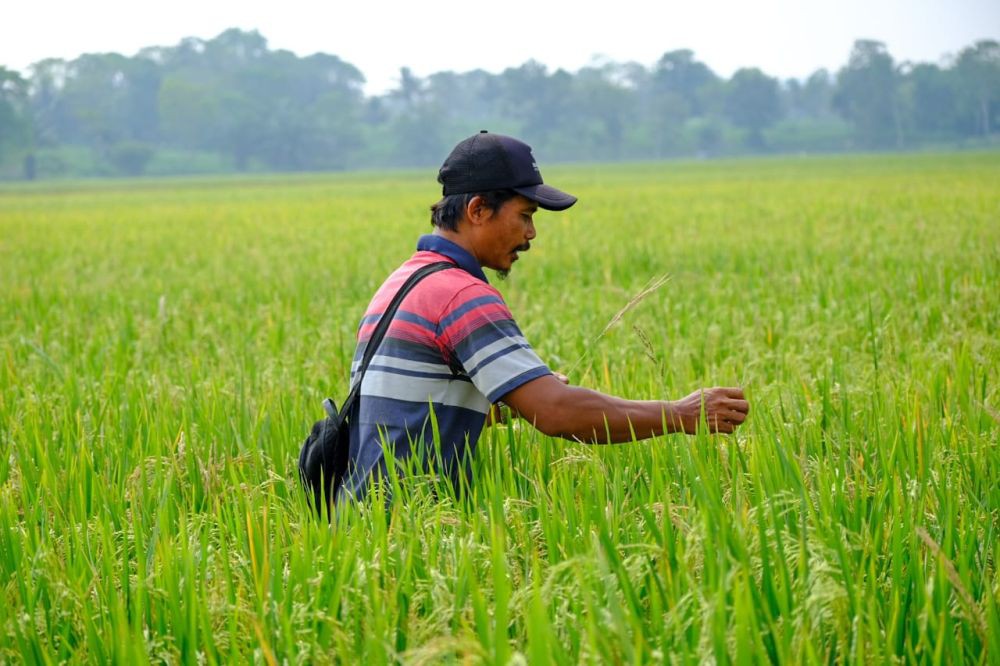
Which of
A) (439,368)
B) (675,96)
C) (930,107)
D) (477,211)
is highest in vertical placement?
(675,96)

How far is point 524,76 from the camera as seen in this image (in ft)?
421

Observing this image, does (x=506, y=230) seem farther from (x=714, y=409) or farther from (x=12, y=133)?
(x=12, y=133)

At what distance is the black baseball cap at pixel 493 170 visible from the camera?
9.76 feet

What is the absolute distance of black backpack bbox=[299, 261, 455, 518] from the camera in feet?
9.78

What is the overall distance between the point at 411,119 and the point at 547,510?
117188 millimetres

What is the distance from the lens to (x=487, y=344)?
2.82 metres

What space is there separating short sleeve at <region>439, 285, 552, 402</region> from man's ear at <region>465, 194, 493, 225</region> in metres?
0.22

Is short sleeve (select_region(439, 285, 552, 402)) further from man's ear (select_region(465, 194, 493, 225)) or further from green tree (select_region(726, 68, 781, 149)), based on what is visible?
green tree (select_region(726, 68, 781, 149))

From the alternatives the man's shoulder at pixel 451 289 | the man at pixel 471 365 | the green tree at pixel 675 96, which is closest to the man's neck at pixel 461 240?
the man at pixel 471 365

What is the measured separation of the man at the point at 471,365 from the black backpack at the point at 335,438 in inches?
1.3

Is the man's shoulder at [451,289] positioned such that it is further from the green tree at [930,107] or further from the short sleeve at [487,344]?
the green tree at [930,107]

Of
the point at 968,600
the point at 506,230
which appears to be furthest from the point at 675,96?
the point at 968,600

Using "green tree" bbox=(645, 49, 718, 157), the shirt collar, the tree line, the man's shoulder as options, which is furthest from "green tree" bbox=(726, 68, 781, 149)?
the man's shoulder

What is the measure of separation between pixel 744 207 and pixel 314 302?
43.1 feet
